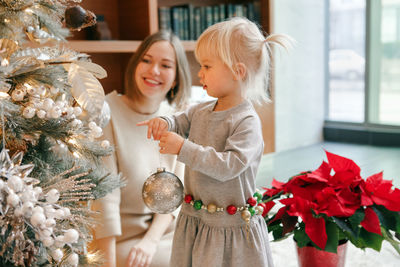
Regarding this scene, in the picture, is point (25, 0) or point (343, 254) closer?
point (25, 0)

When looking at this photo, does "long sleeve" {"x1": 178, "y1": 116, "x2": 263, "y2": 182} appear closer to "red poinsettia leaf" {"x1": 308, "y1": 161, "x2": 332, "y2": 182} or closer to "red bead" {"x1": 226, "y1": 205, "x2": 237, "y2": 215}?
"red bead" {"x1": 226, "y1": 205, "x2": 237, "y2": 215}

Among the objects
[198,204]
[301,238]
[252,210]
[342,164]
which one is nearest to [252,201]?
[252,210]

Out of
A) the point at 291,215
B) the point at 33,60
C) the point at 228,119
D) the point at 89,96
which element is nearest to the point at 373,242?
the point at 291,215

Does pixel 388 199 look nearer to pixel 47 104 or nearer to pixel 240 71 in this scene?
pixel 240 71

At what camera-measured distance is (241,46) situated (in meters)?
1.02

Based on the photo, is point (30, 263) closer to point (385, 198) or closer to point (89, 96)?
point (89, 96)

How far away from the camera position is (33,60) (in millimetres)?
872

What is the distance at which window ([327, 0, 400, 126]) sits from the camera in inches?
170

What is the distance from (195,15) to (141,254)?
1.90 meters

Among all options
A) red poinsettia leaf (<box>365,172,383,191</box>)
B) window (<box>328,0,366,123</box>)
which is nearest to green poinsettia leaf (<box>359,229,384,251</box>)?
red poinsettia leaf (<box>365,172,383,191</box>)

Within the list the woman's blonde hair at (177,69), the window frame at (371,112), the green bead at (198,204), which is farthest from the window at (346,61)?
the green bead at (198,204)

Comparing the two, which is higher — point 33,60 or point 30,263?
point 33,60

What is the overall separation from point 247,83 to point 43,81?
45 centimetres

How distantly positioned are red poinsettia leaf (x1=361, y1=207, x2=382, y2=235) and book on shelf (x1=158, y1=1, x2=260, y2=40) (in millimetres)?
1921
